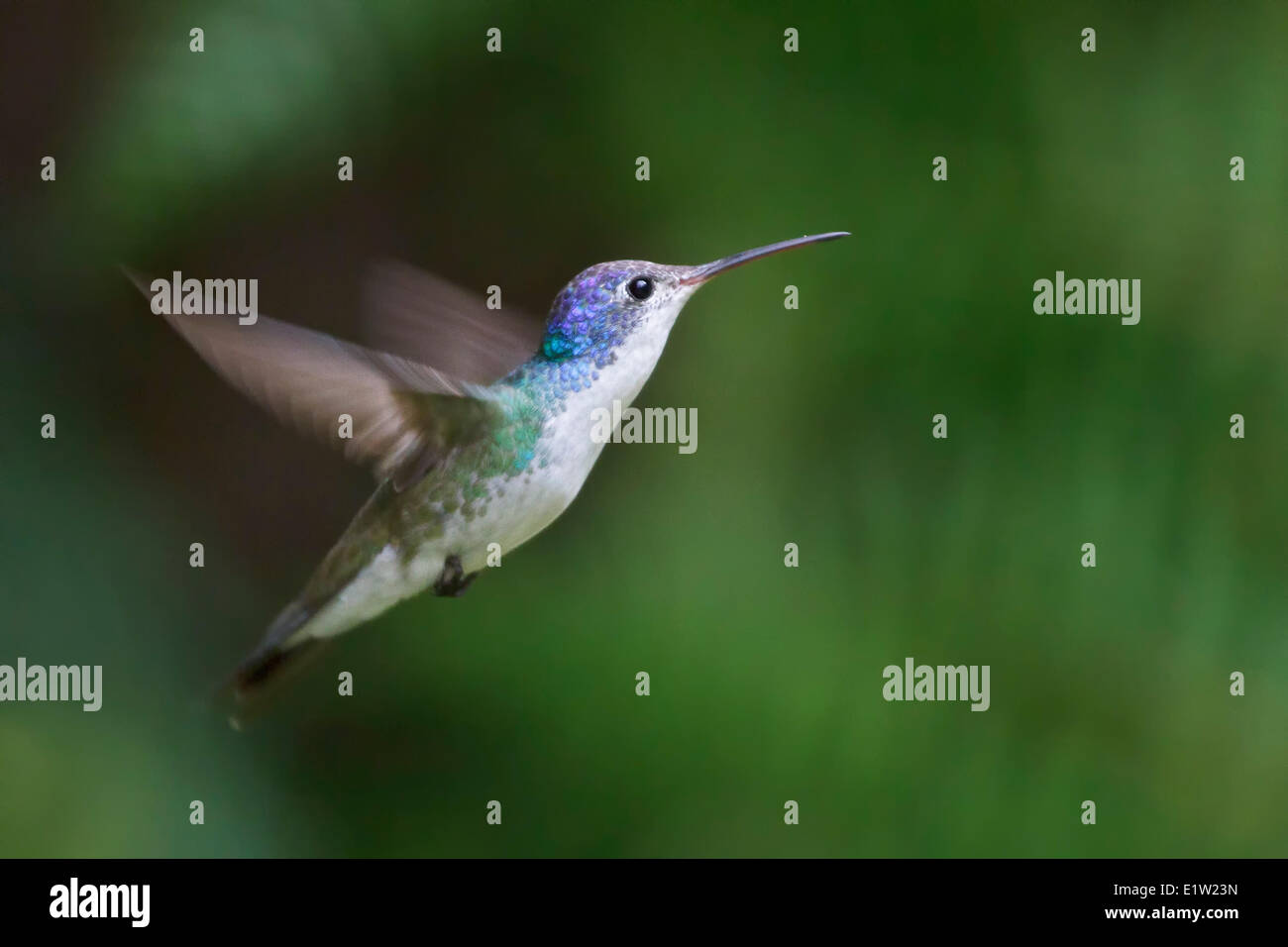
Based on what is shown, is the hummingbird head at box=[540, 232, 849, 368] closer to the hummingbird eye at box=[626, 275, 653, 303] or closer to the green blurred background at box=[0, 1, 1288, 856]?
the hummingbird eye at box=[626, 275, 653, 303]

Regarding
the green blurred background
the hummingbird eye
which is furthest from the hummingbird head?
the green blurred background

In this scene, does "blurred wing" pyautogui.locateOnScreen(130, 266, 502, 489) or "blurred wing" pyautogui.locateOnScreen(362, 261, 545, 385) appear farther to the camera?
"blurred wing" pyautogui.locateOnScreen(362, 261, 545, 385)

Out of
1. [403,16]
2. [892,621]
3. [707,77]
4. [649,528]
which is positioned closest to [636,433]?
[649,528]

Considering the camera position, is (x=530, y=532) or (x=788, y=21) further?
(x=788, y=21)

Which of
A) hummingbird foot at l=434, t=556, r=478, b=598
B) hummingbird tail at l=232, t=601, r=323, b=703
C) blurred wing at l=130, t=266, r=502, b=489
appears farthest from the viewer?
hummingbird tail at l=232, t=601, r=323, b=703

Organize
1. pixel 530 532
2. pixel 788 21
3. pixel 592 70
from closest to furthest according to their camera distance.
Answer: pixel 530 532
pixel 788 21
pixel 592 70

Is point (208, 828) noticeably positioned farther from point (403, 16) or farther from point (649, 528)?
point (403, 16)

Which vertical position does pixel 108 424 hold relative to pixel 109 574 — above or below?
above

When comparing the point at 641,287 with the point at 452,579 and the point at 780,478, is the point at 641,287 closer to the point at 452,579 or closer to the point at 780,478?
the point at 452,579
